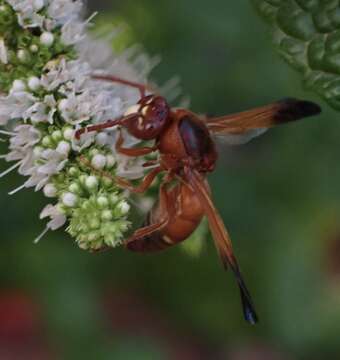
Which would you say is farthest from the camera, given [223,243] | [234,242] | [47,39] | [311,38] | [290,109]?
[234,242]

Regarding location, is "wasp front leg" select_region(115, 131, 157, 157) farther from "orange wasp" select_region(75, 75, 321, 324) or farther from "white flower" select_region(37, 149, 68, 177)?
"white flower" select_region(37, 149, 68, 177)

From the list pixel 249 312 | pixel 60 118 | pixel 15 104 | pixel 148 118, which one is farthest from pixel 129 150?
pixel 249 312

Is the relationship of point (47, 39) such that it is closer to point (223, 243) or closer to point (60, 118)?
point (60, 118)

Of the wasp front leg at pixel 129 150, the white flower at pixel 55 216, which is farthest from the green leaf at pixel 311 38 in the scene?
the white flower at pixel 55 216

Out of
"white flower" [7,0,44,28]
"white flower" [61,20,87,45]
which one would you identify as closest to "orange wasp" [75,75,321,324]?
"white flower" [61,20,87,45]

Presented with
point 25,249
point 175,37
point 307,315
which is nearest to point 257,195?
point 307,315

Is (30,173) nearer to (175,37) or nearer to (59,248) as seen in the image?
(59,248)
